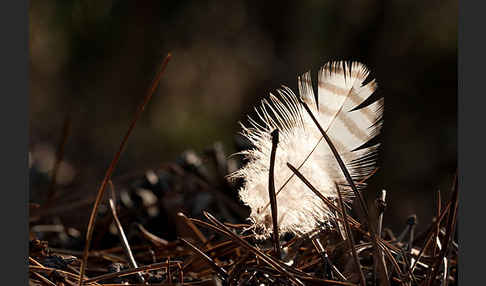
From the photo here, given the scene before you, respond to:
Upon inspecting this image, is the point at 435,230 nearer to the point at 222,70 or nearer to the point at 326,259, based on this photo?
the point at 326,259

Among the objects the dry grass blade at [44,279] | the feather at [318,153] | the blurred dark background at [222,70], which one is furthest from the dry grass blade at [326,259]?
the blurred dark background at [222,70]

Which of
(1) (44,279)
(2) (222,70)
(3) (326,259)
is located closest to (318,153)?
(3) (326,259)

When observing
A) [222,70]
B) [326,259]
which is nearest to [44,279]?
[326,259]

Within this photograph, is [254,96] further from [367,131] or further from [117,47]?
[367,131]

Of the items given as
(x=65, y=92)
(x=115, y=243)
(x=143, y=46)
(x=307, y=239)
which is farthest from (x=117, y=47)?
(x=307, y=239)

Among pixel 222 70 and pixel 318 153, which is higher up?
pixel 318 153

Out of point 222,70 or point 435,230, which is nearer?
point 435,230
